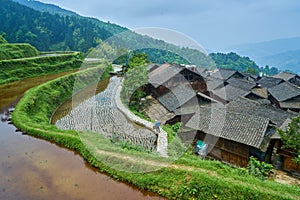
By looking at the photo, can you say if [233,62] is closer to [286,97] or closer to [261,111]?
[286,97]

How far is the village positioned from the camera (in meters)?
14.0

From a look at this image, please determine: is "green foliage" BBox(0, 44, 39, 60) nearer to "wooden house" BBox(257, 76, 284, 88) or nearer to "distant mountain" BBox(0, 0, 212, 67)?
"distant mountain" BBox(0, 0, 212, 67)

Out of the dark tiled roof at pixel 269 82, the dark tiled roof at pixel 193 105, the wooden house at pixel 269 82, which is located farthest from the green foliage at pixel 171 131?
the dark tiled roof at pixel 269 82

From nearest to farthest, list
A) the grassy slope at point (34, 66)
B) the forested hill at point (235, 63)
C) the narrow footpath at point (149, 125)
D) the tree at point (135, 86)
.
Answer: the narrow footpath at point (149, 125)
the tree at point (135, 86)
the grassy slope at point (34, 66)
the forested hill at point (235, 63)

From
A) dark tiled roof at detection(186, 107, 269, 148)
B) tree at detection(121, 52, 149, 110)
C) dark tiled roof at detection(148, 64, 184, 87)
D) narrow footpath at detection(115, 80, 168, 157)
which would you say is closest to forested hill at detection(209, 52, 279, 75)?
dark tiled roof at detection(148, 64, 184, 87)

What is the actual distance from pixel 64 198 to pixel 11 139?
6.69m

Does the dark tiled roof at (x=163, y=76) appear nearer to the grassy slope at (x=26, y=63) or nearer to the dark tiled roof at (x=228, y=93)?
the dark tiled roof at (x=228, y=93)

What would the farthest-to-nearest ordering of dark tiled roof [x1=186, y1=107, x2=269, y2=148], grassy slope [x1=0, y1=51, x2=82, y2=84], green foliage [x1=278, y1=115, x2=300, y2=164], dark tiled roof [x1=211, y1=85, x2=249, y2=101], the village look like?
dark tiled roof [x1=211, y1=85, x2=249, y2=101], grassy slope [x1=0, y1=51, x2=82, y2=84], the village, dark tiled roof [x1=186, y1=107, x2=269, y2=148], green foliage [x1=278, y1=115, x2=300, y2=164]

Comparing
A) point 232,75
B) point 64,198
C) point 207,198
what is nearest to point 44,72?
point 64,198

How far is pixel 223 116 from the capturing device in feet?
51.6

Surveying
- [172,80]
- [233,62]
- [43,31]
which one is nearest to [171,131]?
[172,80]

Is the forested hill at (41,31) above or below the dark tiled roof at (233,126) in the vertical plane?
above

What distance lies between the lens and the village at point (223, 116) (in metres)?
14.0

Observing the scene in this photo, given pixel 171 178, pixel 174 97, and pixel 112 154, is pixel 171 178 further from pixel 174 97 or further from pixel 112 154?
pixel 174 97
